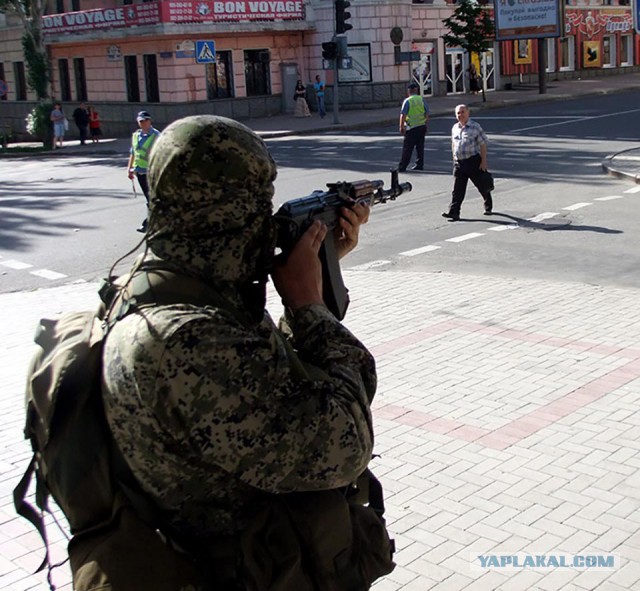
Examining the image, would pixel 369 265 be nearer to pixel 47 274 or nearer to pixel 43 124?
pixel 47 274

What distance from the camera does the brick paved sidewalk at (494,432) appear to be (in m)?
4.36

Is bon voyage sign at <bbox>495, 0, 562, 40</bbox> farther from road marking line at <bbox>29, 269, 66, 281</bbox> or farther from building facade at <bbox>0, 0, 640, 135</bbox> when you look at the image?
road marking line at <bbox>29, 269, 66, 281</bbox>

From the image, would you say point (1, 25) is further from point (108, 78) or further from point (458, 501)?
point (458, 501)

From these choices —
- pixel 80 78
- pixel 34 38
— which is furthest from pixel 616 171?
pixel 80 78

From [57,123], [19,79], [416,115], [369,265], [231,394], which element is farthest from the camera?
[19,79]

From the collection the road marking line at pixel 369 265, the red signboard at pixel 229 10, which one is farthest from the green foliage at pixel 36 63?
the road marking line at pixel 369 265

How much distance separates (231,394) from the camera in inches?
74.6

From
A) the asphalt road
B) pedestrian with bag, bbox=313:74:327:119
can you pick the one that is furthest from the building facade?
the asphalt road

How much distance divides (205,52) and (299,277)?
1339 inches

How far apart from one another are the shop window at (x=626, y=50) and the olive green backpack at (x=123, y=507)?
54719 mm

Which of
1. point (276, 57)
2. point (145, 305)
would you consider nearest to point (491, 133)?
point (276, 57)

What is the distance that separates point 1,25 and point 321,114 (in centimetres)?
1847

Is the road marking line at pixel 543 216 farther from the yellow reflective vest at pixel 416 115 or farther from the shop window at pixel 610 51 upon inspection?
the shop window at pixel 610 51

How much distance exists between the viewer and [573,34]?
49.3 metres
